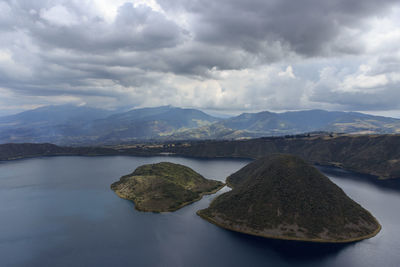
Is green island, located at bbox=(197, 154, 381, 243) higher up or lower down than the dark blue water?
higher up

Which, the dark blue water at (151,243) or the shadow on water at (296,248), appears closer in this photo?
the dark blue water at (151,243)

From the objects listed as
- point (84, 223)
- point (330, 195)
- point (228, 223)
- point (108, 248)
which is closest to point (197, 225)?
point (228, 223)

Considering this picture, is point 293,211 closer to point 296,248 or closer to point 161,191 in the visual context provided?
point 296,248

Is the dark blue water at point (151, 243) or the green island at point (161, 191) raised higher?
the green island at point (161, 191)

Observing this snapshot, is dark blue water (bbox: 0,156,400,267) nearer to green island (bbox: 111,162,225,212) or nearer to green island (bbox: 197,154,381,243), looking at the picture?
green island (bbox: 197,154,381,243)

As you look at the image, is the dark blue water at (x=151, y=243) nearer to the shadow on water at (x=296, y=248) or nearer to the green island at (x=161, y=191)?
the shadow on water at (x=296, y=248)

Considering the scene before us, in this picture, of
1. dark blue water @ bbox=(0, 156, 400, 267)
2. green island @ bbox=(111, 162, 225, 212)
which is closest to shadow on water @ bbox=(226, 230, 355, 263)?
Result: dark blue water @ bbox=(0, 156, 400, 267)

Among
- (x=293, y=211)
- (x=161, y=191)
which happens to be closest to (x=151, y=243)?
(x=161, y=191)

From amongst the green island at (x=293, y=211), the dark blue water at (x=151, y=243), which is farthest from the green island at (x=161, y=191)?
the green island at (x=293, y=211)
